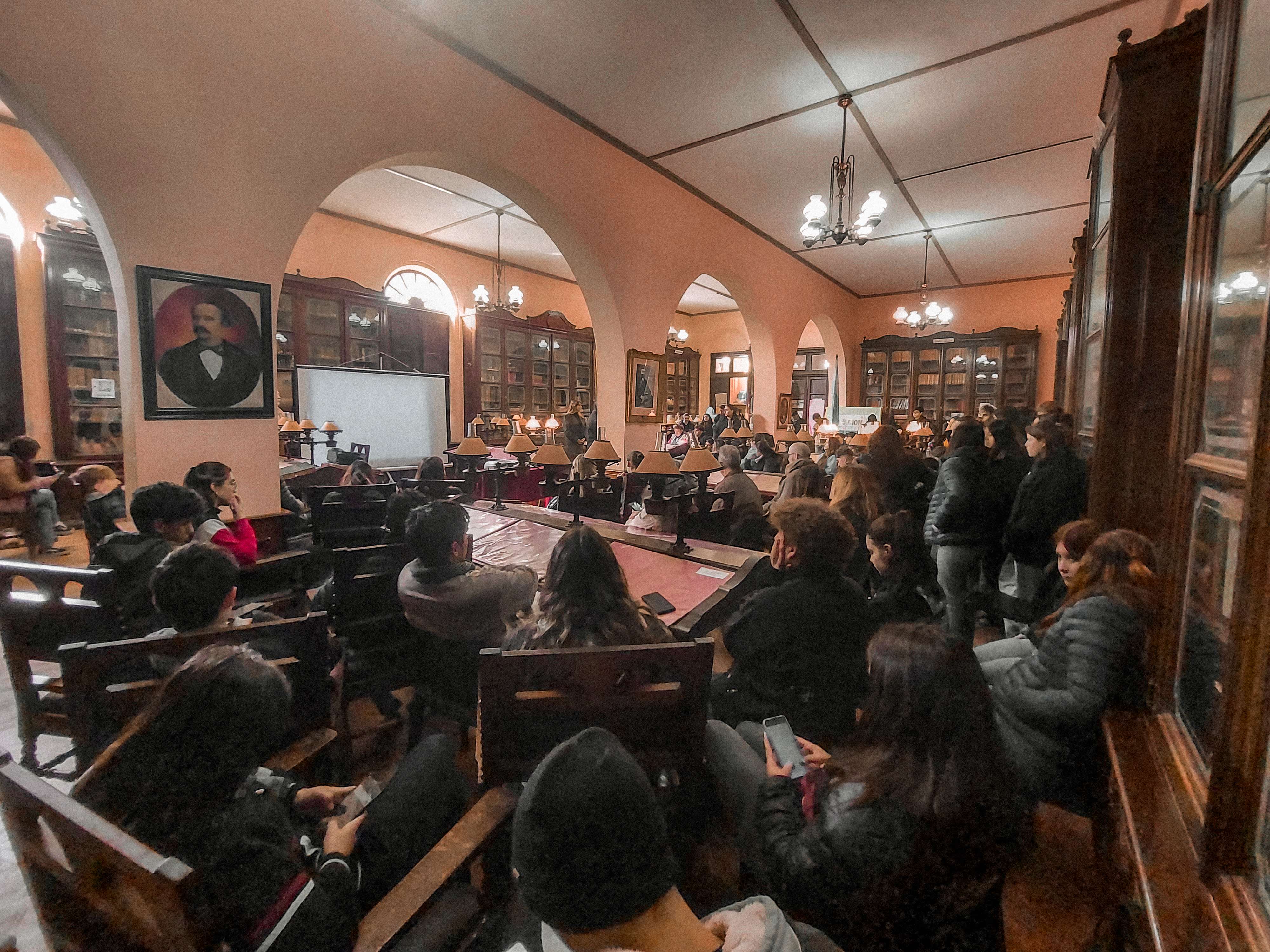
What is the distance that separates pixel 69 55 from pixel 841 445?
16.5 feet

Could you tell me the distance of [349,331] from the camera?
6.97m

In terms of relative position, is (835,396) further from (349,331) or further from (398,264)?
(349,331)

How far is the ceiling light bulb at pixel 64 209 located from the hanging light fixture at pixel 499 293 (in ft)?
11.9

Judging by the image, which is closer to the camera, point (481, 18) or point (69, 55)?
point (69, 55)

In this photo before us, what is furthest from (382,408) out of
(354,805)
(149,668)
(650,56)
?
(354,805)

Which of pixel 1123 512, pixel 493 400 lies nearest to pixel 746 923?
pixel 1123 512

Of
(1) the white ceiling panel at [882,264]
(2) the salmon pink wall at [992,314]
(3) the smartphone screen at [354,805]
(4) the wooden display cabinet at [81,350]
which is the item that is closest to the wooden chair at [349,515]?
(3) the smartphone screen at [354,805]

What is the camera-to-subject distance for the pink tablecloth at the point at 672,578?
2.17 metres

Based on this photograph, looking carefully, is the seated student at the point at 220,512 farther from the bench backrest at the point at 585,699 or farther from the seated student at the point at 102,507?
the bench backrest at the point at 585,699

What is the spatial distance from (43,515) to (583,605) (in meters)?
4.85

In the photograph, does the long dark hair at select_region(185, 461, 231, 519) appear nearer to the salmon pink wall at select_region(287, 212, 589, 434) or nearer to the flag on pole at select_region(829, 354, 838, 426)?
the salmon pink wall at select_region(287, 212, 589, 434)

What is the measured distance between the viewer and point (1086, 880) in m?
1.64

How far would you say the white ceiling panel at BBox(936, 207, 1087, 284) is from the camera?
630 centimetres

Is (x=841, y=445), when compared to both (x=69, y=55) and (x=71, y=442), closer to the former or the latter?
(x=69, y=55)
